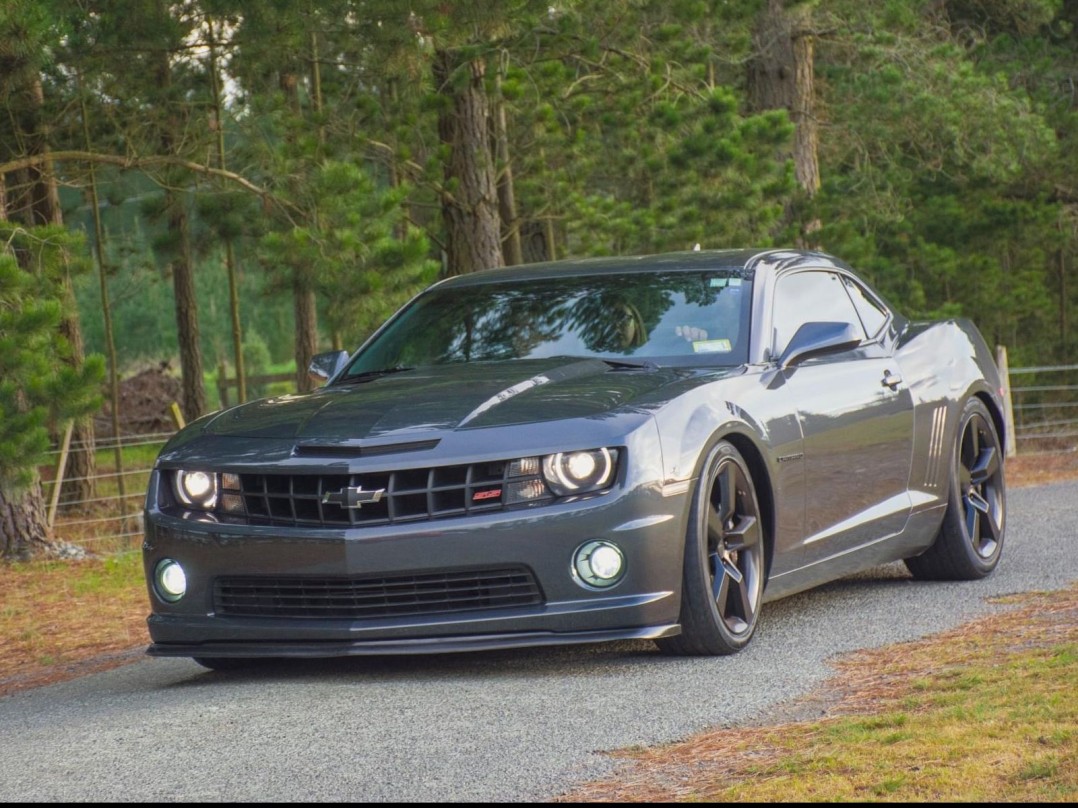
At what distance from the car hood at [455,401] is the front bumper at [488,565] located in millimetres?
355

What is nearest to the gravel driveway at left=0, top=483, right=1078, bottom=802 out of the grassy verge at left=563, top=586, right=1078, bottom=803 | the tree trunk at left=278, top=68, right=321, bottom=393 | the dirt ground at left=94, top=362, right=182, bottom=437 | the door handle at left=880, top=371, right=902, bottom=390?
the grassy verge at left=563, top=586, right=1078, bottom=803

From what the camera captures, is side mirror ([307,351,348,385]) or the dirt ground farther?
the dirt ground

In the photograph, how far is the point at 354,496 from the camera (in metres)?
5.55

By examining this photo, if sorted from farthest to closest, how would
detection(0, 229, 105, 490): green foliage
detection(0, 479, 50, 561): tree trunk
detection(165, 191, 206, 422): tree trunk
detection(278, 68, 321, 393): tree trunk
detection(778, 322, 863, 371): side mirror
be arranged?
detection(165, 191, 206, 422): tree trunk, detection(278, 68, 321, 393): tree trunk, detection(0, 479, 50, 561): tree trunk, detection(0, 229, 105, 490): green foliage, detection(778, 322, 863, 371): side mirror

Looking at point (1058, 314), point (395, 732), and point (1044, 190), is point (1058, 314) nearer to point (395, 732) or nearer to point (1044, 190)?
point (1044, 190)

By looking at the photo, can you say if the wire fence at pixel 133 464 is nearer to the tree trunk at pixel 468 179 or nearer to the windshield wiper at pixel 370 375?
the tree trunk at pixel 468 179

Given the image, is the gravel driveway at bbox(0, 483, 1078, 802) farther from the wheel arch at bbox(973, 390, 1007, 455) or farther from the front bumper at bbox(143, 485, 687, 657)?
the wheel arch at bbox(973, 390, 1007, 455)

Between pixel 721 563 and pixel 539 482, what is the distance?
883mm

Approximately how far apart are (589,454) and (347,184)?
7.90 m

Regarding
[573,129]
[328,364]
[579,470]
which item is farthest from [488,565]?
[573,129]

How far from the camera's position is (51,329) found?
1048 centimetres

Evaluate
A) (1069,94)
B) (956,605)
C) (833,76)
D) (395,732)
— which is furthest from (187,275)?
(395,732)

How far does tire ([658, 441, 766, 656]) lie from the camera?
5809mm

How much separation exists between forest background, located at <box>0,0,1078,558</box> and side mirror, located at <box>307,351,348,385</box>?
3.23m
